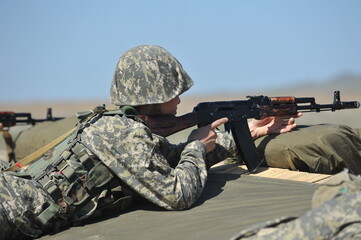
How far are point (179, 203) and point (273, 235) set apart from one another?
126 centimetres

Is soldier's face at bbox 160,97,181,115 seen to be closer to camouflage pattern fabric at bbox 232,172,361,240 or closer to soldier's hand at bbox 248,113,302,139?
soldier's hand at bbox 248,113,302,139

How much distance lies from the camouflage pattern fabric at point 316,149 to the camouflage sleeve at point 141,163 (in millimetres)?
→ 1426

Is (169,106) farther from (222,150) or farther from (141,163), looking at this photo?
(222,150)

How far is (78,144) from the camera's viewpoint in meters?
3.83

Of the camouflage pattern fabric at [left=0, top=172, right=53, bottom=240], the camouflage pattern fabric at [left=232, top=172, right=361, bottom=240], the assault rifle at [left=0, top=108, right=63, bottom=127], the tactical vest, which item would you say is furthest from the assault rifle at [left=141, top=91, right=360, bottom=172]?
the assault rifle at [left=0, top=108, right=63, bottom=127]

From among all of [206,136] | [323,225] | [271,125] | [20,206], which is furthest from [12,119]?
[323,225]

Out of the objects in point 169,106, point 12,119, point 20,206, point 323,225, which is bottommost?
point 12,119

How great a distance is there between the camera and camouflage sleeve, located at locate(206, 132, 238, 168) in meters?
4.84

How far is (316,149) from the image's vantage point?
4746 millimetres

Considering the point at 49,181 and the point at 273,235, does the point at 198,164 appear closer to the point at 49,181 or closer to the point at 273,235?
the point at 49,181

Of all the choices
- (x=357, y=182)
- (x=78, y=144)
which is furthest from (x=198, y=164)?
(x=357, y=182)

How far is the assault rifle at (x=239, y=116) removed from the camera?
166 inches

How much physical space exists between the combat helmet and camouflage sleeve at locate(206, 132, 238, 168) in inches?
36.4

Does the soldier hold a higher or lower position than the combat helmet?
lower
